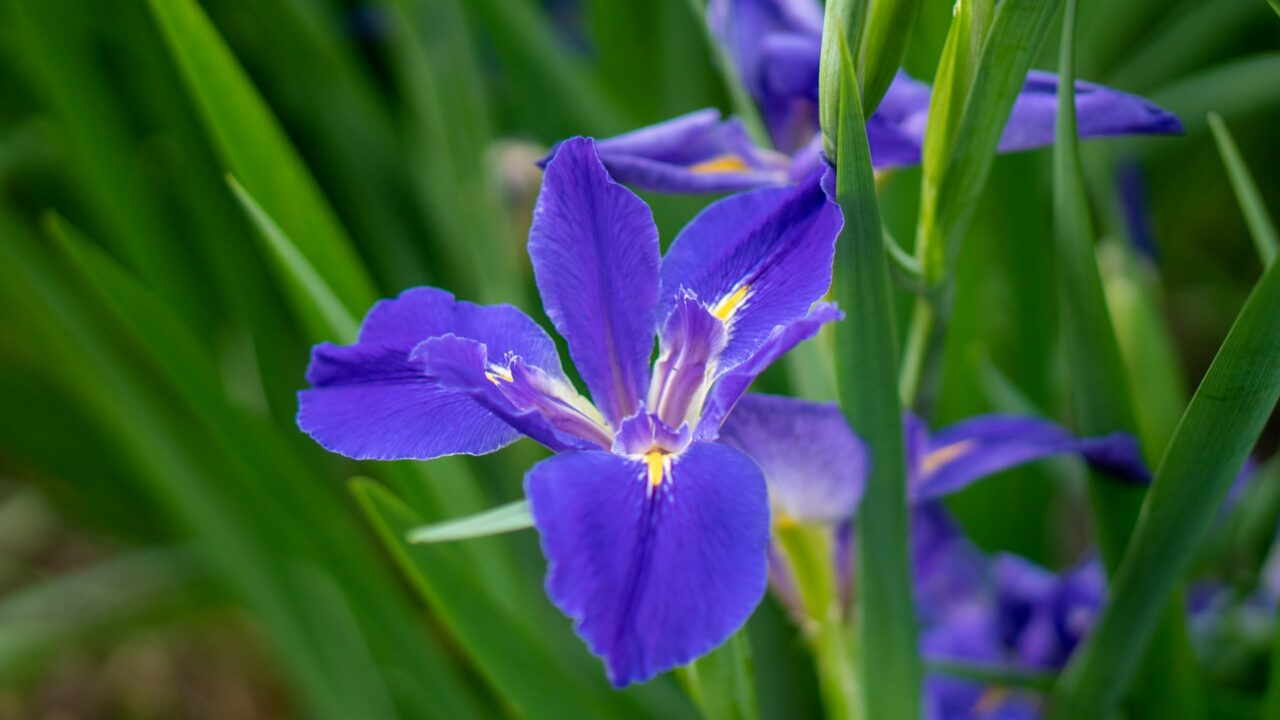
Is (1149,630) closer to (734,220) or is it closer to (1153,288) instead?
(734,220)

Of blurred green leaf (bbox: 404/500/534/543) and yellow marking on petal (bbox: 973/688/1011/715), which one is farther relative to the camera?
yellow marking on petal (bbox: 973/688/1011/715)

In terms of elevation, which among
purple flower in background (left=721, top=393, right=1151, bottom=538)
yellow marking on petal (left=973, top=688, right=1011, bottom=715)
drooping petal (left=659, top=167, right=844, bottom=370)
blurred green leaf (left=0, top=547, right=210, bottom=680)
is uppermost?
drooping petal (left=659, top=167, right=844, bottom=370)

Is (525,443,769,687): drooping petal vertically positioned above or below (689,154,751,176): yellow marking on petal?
below

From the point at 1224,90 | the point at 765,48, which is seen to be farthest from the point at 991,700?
the point at 1224,90

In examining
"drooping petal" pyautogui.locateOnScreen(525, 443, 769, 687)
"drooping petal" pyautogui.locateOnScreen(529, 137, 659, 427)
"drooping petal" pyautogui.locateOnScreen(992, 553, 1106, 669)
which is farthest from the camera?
"drooping petal" pyautogui.locateOnScreen(992, 553, 1106, 669)

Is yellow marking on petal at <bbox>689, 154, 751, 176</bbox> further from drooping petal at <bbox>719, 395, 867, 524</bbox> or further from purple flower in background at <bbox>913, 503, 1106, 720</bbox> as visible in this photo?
purple flower in background at <bbox>913, 503, 1106, 720</bbox>

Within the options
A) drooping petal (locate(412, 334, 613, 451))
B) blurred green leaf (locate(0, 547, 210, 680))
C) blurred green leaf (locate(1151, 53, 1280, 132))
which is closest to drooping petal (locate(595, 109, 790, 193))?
drooping petal (locate(412, 334, 613, 451))

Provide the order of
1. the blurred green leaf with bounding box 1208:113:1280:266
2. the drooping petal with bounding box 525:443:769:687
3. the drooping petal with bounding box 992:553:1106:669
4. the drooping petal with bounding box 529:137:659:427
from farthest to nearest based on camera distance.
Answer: the drooping petal with bounding box 992:553:1106:669
the blurred green leaf with bounding box 1208:113:1280:266
the drooping petal with bounding box 529:137:659:427
the drooping petal with bounding box 525:443:769:687
